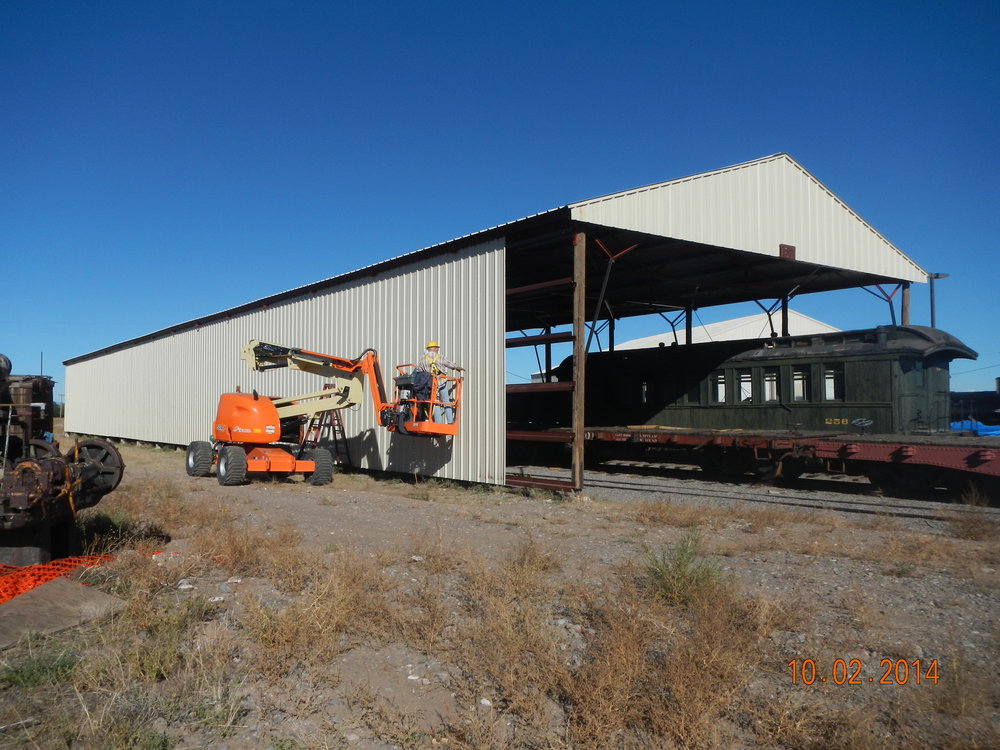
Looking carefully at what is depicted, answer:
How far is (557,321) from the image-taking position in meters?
26.2

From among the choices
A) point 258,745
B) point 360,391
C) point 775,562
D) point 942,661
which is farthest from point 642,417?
point 258,745

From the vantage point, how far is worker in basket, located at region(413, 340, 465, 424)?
13562mm

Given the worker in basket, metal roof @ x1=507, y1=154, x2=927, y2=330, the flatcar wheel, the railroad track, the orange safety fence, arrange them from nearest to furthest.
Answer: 1. the orange safety fence
2. the flatcar wheel
3. the railroad track
4. the worker in basket
5. metal roof @ x1=507, y1=154, x2=927, y2=330

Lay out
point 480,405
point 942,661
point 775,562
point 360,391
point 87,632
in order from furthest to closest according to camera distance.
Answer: point 360,391, point 480,405, point 775,562, point 87,632, point 942,661

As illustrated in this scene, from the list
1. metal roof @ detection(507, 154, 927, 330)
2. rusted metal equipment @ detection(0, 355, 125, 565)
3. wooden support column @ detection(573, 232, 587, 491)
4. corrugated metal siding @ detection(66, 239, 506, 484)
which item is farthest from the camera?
metal roof @ detection(507, 154, 927, 330)

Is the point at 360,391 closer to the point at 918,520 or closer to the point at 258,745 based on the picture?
the point at 918,520

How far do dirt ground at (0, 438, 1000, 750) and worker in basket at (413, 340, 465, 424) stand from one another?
462cm

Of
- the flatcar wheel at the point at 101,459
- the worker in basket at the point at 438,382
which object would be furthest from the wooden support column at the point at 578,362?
the flatcar wheel at the point at 101,459

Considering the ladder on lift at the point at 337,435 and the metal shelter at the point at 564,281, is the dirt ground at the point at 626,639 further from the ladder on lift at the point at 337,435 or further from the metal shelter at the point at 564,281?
the ladder on lift at the point at 337,435

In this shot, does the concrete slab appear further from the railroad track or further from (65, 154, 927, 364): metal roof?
(65, 154, 927, 364): metal roof

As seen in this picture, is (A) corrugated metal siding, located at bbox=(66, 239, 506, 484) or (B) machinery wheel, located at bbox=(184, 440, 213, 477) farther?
(B) machinery wheel, located at bbox=(184, 440, 213, 477)

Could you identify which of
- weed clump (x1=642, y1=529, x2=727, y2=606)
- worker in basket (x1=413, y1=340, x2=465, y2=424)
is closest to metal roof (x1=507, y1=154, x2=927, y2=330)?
worker in basket (x1=413, y1=340, x2=465, y2=424)

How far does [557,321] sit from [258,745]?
23248mm

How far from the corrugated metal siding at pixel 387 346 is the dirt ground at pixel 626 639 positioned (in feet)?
16.4
